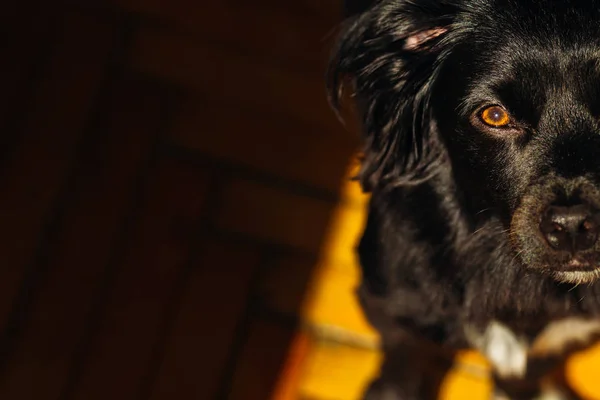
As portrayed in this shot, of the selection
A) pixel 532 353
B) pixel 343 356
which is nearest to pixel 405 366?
pixel 343 356

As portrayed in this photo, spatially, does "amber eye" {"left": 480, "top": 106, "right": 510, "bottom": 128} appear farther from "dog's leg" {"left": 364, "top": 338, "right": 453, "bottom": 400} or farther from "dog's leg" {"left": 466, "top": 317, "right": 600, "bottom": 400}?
"dog's leg" {"left": 364, "top": 338, "right": 453, "bottom": 400}

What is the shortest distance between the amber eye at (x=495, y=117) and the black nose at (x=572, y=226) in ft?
0.70

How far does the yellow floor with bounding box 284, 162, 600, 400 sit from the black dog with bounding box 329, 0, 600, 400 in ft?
0.80

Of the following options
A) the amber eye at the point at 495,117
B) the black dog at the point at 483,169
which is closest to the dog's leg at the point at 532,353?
the black dog at the point at 483,169

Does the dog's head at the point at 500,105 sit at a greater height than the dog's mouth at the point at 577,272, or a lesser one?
greater

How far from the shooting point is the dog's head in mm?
1597

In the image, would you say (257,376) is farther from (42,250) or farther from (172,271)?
(42,250)

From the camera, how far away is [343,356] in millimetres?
2465

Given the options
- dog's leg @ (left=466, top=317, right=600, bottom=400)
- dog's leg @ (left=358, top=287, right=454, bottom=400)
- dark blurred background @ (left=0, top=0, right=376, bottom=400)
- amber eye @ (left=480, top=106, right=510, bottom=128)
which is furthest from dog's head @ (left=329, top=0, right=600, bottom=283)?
dark blurred background @ (left=0, top=0, right=376, bottom=400)

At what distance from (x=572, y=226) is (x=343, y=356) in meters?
1.08

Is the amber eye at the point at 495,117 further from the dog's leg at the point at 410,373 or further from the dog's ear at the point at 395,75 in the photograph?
the dog's leg at the point at 410,373

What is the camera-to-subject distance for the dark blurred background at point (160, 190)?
2.44 meters

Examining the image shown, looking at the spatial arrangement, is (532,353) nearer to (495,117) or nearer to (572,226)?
(572,226)

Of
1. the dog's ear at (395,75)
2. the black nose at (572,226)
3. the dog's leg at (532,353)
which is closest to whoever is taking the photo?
Result: the black nose at (572,226)
